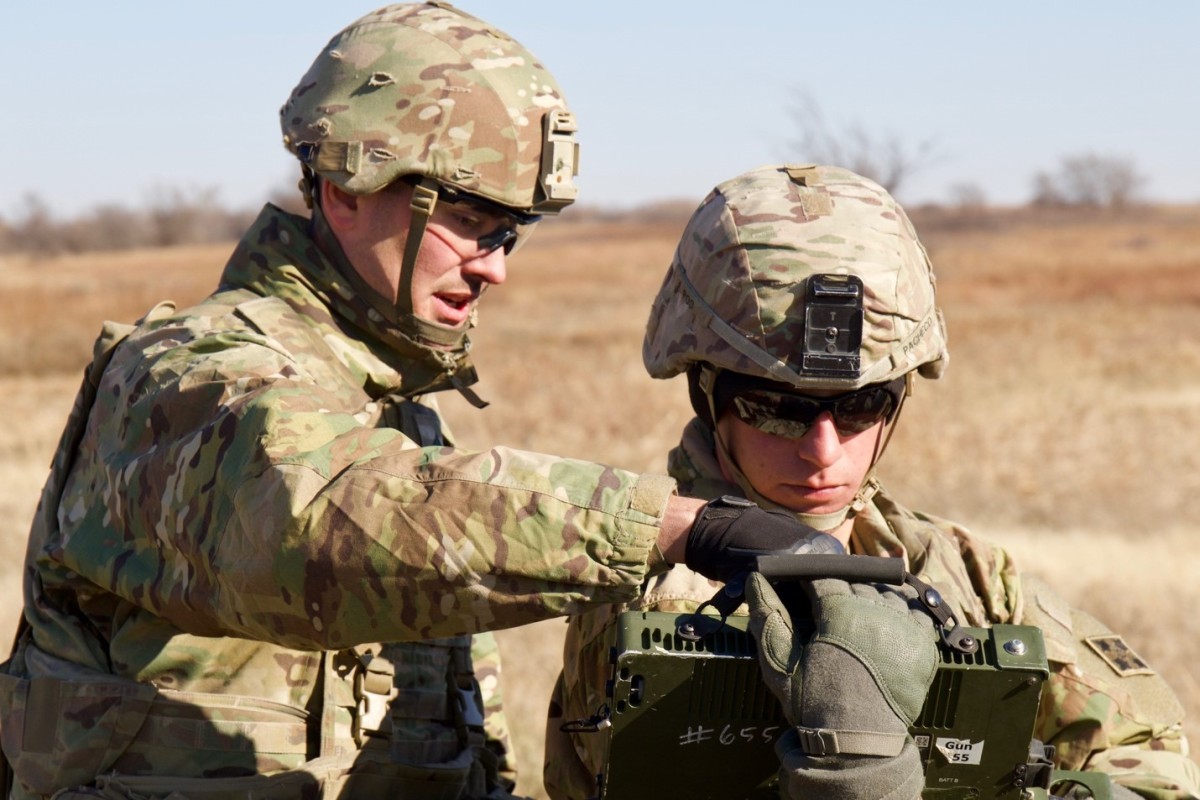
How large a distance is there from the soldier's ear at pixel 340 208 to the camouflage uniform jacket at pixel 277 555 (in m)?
0.09

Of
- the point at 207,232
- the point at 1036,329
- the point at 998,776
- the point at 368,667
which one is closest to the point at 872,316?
the point at 998,776

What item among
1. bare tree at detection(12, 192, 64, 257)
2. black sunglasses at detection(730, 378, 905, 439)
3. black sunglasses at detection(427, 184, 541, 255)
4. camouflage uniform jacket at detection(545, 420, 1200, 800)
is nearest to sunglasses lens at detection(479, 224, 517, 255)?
black sunglasses at detection(427, 184, 541, 255)

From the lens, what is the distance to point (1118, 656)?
3965 millimetres

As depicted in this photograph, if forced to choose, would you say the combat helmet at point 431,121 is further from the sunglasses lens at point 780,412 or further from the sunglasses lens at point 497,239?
the sunglasses lens at point 780,412

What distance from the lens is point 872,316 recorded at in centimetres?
376

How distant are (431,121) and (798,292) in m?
1.27

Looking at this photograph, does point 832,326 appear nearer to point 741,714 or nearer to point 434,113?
point 741,714

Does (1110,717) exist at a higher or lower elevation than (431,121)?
lower

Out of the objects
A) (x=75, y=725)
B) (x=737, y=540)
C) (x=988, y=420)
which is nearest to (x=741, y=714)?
(x=737, y=540)

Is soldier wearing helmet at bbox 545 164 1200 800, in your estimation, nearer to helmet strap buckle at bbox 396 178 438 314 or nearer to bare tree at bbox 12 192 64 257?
helmet strap buckle at bbox 396 178 438 314

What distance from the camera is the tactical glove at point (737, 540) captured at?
279cm

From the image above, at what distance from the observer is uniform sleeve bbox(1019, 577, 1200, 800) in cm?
377

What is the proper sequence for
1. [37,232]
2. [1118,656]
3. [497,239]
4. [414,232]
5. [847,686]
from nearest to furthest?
[847,686]
[1118,656]
[414,232]
[497,239]
[37,232]

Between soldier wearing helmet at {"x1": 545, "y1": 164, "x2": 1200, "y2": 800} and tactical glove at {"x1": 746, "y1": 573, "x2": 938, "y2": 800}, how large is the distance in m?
0.90
